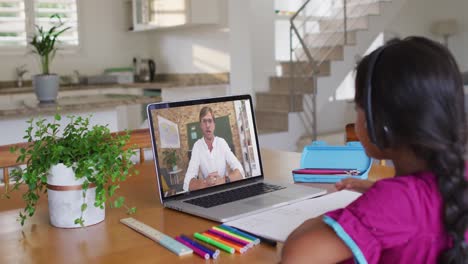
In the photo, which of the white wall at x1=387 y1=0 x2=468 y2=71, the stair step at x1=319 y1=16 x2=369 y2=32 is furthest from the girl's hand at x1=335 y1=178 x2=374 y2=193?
the white wall at x1=387 y1=0 x2=468 y2=71

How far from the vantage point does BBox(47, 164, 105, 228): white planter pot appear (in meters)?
1.11

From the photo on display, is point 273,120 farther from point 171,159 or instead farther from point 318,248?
point 318,248

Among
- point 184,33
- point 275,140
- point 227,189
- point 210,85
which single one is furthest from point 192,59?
point 227,189

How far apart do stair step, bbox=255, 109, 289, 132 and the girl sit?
15.5 feet

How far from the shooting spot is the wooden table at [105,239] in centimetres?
94

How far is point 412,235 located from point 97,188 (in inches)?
25.8

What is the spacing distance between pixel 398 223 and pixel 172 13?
445cm

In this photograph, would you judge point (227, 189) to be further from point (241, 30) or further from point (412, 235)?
point (241, 30)

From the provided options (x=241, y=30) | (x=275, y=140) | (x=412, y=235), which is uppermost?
(x=241, y=30)

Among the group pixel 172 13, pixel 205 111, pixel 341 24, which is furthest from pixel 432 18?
pixel 205 111

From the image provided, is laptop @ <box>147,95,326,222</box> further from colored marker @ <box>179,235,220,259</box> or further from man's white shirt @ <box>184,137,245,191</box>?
colored marker @ <box>179,235,220,259</box>

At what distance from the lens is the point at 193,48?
17.4 feet

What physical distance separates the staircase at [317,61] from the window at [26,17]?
2.28 metres

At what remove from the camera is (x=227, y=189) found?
1354 millimetres
